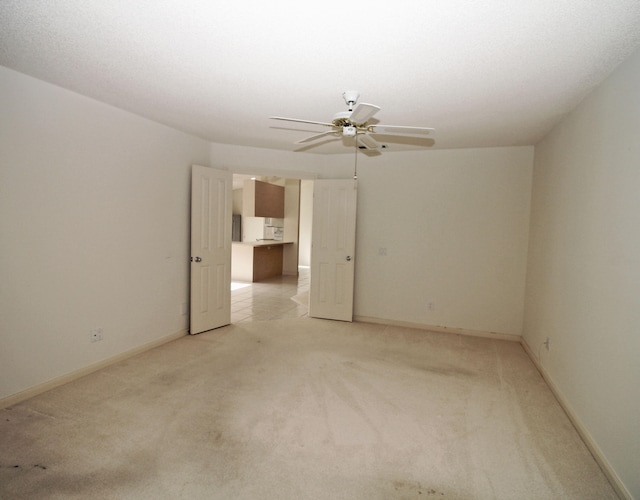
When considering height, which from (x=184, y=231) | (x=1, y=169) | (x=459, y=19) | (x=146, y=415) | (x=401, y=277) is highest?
(x=459, y=19)

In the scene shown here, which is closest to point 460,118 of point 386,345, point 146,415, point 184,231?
point 386,345

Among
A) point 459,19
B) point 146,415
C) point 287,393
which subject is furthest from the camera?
point 287,393

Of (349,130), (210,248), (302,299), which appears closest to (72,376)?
(210,248)

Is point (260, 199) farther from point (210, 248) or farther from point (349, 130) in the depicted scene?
point (349, 130)

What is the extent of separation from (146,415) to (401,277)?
3.46 m

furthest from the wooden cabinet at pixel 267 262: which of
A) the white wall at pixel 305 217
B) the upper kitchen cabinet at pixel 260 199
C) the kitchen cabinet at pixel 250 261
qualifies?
the white wall at pixel 305 217

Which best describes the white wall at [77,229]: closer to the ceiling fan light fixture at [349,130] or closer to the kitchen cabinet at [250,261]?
the ceiling fan light fixture at [349,130]

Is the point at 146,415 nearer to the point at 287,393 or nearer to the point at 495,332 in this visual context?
the point at 287,393

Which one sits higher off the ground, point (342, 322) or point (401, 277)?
point (401, 277)

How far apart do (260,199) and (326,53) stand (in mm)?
6178

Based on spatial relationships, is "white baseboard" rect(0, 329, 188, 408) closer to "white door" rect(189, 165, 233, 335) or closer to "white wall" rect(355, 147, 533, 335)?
"white door" rect(189, 165, 233, 335)

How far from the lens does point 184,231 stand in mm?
4211

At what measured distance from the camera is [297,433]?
2283 millimetres

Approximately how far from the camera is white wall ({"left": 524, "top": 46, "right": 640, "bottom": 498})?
1.86 m
